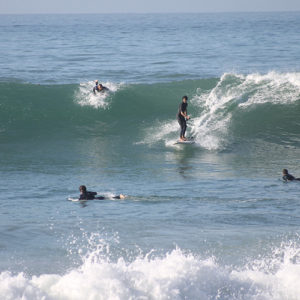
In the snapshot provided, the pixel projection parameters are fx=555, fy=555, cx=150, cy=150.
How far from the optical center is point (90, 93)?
24016mm

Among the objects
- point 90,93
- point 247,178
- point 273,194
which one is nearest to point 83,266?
point 273,194

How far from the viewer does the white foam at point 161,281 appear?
761 centimetres

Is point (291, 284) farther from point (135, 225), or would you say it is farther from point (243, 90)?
point (243, 90)

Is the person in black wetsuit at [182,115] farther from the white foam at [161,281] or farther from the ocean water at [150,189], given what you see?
the white foam at [161,281]

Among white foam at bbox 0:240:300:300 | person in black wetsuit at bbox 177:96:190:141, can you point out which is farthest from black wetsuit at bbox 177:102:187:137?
white foam at bbox 0:240:300:300

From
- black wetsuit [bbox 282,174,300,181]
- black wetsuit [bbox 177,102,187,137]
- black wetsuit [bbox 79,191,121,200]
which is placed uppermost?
black wetsuit [bbox 177,102,187,137]

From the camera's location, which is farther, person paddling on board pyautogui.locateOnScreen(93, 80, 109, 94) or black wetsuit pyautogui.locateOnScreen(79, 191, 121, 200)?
person paddling on board pyautogui.locateOnScreen(93, 80, 109, 94)

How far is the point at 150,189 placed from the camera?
1310cm

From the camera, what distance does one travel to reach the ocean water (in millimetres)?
7961

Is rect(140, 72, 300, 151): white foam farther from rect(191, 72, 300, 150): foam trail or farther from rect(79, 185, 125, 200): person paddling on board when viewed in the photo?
rect(79, 185, 125, 200): person paddling on board

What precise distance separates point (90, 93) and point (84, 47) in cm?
2639

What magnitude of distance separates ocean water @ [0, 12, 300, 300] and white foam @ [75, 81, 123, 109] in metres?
0.09

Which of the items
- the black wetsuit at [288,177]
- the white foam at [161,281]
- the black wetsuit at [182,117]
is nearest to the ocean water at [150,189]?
the white foam at [161,281]

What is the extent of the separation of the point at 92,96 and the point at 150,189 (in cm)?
1123
